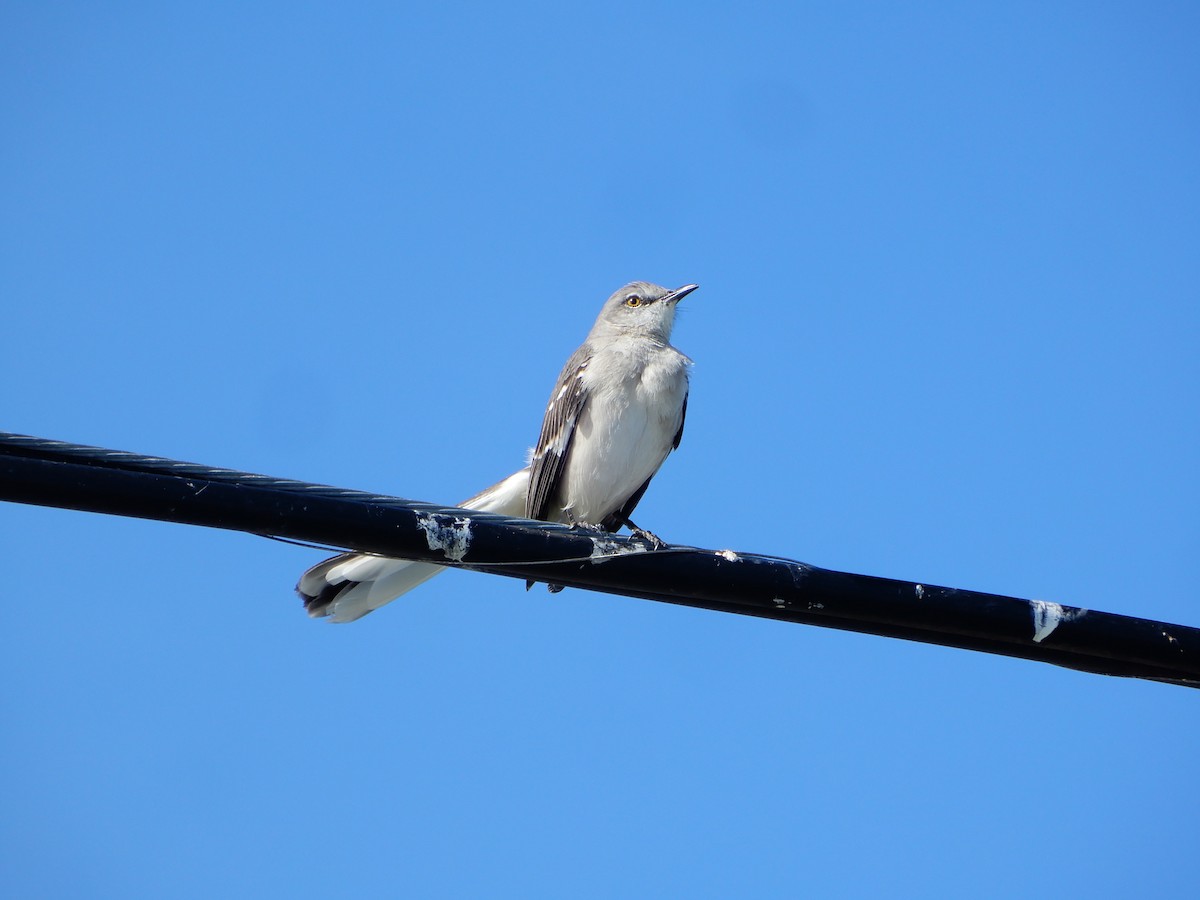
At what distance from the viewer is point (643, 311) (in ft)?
25.3

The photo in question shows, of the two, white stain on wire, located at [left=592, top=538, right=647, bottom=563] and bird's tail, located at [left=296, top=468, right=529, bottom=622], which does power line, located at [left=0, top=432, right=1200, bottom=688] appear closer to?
white stain on wire, located at [left=592, top=538, right=647, bottom=563]

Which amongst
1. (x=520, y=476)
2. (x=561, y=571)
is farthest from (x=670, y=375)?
(x=561, y=571)

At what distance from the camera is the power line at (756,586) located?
3709 mm

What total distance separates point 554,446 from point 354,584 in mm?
1956

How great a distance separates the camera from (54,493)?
3318mm

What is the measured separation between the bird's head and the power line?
11.8 feet

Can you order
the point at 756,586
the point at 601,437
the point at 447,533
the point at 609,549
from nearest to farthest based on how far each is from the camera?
the point at 447,533, the point at 756,586, the point at 609,549, the point at 601,437

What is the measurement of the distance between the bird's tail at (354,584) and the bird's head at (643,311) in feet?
8.91

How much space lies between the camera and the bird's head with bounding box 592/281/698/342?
25.0ft

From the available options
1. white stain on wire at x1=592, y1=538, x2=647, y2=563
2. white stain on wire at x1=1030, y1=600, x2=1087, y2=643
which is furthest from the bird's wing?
white stain on wire at x1=1030, y1=600, x2=1087, y2=643

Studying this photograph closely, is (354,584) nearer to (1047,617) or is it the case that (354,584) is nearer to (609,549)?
(609,549)

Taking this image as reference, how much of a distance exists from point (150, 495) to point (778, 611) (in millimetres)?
2023

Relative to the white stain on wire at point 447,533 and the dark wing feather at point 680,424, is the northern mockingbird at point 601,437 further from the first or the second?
the white stain on wire at point 447,533

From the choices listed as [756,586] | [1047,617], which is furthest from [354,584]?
[1047,617]
